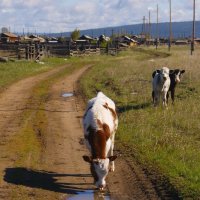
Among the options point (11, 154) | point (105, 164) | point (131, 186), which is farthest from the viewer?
point (11, 154)

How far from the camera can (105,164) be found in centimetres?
1007

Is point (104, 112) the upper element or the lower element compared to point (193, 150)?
upper

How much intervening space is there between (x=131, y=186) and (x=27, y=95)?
15.9 meters

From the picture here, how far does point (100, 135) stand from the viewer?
1073cm

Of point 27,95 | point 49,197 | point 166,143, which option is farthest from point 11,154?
point 27,95

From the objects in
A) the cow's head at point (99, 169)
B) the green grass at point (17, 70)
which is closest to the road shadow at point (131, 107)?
the cow's head at point (99, 169)

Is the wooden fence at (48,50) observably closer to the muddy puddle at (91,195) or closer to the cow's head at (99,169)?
the muddy puddle at (91,195)

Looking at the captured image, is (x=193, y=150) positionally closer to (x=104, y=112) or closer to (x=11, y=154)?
(x=104, y=112)

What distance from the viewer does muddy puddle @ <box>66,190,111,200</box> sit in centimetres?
1022

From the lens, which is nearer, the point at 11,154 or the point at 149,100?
the point at 11,154

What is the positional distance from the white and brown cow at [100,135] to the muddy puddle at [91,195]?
0.53ft

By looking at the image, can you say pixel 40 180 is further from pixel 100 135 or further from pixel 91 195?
pixel 100 135

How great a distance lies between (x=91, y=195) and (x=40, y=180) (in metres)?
1.52

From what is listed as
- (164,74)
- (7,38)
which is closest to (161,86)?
(164,74)
